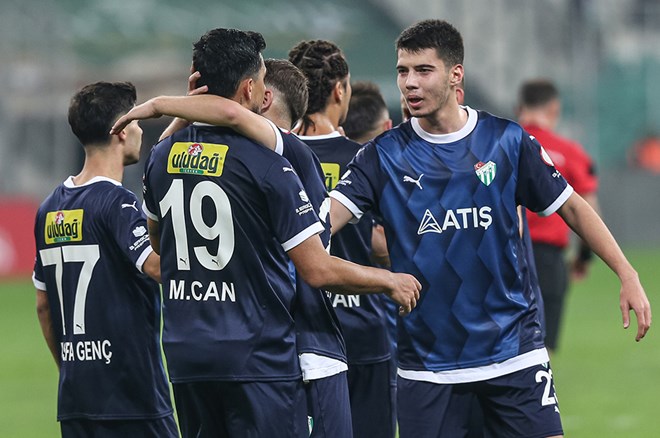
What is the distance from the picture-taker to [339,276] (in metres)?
4.90

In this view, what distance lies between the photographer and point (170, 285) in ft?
16.5

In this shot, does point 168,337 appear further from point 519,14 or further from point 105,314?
point 519,14

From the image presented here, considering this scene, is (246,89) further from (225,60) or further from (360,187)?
(360,187)

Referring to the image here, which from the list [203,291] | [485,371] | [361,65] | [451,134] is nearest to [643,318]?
[485,371]

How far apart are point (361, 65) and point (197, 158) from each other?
26.8 meters

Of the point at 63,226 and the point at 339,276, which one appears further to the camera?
the point at 63,226

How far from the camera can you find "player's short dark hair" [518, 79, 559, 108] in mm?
10375

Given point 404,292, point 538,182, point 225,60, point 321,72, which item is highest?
point 321,72

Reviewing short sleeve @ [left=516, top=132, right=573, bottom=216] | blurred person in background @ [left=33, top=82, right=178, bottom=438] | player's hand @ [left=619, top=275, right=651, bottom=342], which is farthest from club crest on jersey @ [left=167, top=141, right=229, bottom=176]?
player's hand @ [left=619, top=275, right=651, bottom=342]

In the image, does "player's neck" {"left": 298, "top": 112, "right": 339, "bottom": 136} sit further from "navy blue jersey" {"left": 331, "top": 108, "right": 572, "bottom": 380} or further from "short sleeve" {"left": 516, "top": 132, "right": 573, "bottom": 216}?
"short sleeve" {"left": 516, "top": 132, "right": 573, "bottom": 216}

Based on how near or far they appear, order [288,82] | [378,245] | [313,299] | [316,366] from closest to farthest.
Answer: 1. [316,366]
2. [313,299]
3. [288,82]
4. [378,245]

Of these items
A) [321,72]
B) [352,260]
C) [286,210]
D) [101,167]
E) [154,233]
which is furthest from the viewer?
[352,260]

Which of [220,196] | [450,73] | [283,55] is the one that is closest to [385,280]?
[220,196]

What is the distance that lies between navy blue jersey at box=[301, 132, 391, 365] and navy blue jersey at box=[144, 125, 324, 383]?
1.65 metres
